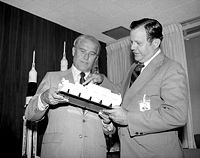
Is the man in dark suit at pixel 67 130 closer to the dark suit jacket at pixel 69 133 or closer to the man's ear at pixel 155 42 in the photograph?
the dark suit jacket at pixel 69 133

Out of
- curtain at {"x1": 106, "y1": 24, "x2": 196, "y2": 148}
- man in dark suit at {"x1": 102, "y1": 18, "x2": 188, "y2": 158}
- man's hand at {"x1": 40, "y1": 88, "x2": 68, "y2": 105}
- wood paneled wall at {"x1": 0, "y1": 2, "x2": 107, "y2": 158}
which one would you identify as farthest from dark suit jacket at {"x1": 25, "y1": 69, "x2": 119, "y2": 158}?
curtain at {"x1": 106, "y1": 24, "x2": 196, "y2": 148}

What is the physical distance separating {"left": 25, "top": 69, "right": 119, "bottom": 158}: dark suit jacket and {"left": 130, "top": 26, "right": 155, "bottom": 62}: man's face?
2.07 feet

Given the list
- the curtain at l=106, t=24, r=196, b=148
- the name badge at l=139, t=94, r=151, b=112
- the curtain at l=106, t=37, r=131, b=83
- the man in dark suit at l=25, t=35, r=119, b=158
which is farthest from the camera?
the curtain at l=106, t=37, r=131, b=83

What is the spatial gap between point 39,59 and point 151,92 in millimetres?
2607

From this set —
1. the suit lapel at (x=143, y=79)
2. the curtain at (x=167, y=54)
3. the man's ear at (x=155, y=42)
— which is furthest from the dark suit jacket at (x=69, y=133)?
the curtain at (x=167, y=54)

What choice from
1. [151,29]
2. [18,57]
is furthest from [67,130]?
[18,57]

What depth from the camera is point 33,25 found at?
3963mm

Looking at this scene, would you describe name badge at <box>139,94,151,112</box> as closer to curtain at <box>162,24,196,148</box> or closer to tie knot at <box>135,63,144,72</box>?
tie knot at <box>135,63,144,72</box>

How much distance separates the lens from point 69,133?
6.49 ft

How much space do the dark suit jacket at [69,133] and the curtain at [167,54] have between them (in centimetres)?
240

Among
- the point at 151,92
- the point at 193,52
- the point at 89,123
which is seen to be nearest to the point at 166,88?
the point at 151,92

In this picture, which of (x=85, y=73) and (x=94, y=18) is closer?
(x=85, y=73)

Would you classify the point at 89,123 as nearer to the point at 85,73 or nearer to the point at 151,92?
the point at 85,73

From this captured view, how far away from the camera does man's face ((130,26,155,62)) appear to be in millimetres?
1838
